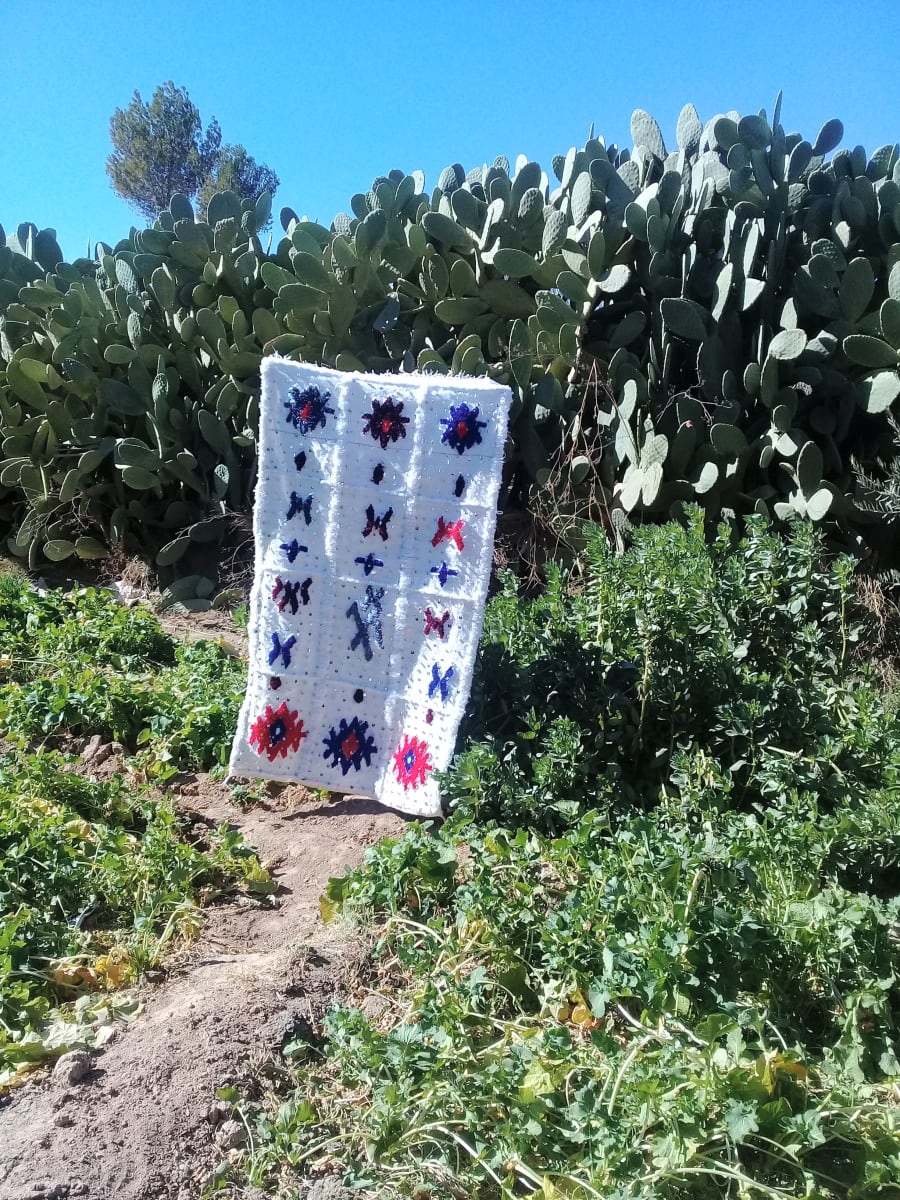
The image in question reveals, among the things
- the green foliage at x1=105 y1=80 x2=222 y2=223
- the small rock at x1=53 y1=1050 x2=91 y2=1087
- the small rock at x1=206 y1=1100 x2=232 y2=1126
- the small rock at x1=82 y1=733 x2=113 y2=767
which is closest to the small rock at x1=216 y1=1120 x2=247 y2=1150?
the small rock at x1=206 y1=1100 x2=232 y2=1126

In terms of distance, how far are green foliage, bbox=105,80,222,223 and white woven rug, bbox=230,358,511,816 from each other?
1443 inches

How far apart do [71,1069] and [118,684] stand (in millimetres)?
2076

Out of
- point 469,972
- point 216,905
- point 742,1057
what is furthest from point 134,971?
point 742,1057

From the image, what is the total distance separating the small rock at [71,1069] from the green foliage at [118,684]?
1.31 metres

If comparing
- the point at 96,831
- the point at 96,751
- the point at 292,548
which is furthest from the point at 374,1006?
the point at 96,751

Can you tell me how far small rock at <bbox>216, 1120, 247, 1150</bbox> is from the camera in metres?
2.06

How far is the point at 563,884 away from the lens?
284cm

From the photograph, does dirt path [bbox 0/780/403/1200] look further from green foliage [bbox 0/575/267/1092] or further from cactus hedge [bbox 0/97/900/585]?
cactus hedge [bbox 0/97/900/585]

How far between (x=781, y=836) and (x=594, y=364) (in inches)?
122

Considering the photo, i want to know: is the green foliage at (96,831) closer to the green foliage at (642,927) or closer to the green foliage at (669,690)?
the green foliage at (642,927)

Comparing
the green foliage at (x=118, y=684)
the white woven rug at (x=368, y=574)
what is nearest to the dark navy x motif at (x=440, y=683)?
the white woven rug at (x=368, y=574)

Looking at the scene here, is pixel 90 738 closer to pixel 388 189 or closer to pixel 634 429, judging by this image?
pixel 634 429

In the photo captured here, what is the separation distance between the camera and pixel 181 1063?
2.21 m

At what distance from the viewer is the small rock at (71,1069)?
2199 millimetres
